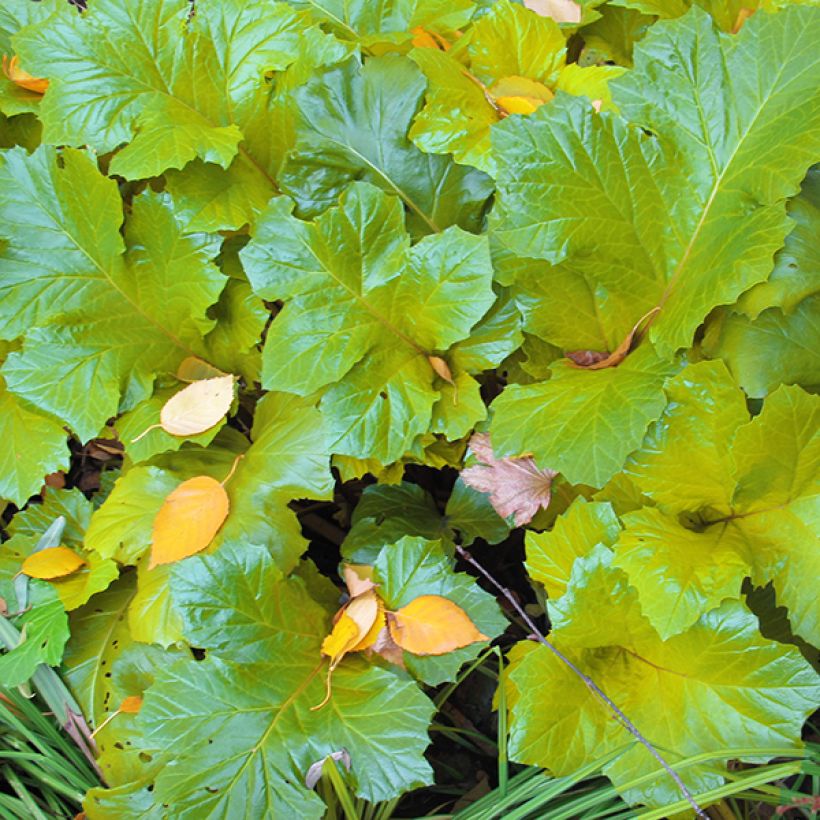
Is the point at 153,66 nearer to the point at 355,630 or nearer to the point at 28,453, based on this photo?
the point at 28,453

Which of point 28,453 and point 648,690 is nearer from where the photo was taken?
point 648,690

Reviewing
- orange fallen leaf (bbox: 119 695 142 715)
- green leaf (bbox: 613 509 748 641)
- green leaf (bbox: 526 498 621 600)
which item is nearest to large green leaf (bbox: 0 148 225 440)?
orange fallen leaf (bbox: 119 695 142 715)

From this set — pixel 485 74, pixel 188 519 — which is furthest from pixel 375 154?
pixel 188 519

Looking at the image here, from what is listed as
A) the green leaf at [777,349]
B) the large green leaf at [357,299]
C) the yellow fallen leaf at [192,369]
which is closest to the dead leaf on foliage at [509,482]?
the large green leaf at [357,299]

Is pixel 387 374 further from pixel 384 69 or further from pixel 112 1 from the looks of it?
pixel 112 1

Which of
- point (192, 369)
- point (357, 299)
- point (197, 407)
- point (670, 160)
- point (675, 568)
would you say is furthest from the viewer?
point (192, 369)

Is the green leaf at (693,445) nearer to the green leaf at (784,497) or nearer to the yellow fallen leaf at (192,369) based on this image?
the green leaf at (784,497)

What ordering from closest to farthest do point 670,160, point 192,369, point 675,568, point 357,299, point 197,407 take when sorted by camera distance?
1. point 675,568
2. point 670,160
3. point 357,299
4. point 197,407
5. point 192,369

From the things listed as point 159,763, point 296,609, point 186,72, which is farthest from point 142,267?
point 159,763
